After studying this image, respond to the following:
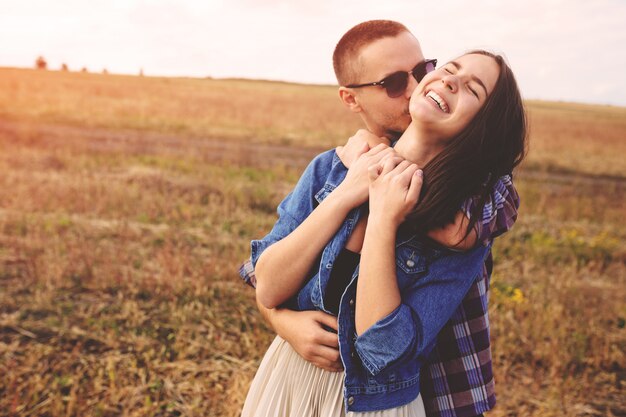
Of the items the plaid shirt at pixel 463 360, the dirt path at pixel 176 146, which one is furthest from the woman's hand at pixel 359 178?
the dirt path at pixel 176 146

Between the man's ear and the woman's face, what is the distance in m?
0.62

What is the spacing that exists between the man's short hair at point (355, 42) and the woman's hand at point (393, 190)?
71cm

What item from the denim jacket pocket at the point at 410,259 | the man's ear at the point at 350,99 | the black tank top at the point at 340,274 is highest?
the man's ear at the point at 350,99

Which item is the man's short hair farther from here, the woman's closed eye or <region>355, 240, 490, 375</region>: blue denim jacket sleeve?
<region>355, 240, 490, 375</region>: blue denim jacket sleeve

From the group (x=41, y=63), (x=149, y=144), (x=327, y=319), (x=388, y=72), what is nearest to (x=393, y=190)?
(x=327, y=319)

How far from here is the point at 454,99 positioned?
1470 mm

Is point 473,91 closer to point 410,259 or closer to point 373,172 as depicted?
point 373,172

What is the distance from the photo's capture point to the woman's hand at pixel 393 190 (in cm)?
139

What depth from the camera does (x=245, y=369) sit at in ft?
12.4

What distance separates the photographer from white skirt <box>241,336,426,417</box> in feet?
5.18

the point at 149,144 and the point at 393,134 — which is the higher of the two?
the point at 149,144

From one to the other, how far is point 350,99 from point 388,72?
217 mm

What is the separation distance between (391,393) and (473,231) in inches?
19.2

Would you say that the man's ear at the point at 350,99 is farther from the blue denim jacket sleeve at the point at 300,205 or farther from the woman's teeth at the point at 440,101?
the woman's teeth at the point at 440,101
